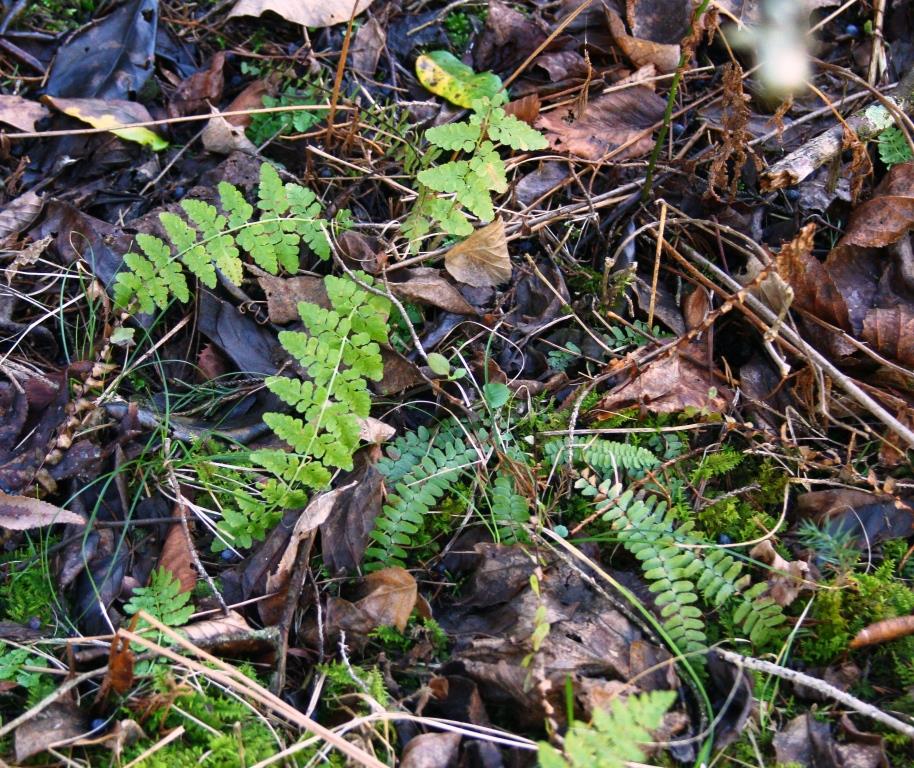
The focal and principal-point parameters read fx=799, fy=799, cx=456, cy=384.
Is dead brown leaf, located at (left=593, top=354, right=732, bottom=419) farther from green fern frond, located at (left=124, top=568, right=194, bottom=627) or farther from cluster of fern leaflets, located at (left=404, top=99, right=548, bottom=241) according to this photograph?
green fern frond, located at (left=124, top=568, right=194, bottom=627)

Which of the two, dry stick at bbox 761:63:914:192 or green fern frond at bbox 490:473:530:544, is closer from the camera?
green fern frond at bbox 490:473:530:544

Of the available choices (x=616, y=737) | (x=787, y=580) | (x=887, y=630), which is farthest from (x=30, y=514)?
(x=887, y=630)

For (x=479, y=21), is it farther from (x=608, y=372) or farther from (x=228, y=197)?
(x=608, y=372)

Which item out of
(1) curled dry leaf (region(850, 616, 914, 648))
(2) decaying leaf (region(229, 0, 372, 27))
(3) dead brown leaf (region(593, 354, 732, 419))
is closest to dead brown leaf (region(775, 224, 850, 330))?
(3) dead brown leaf (region(593, 354, 732, 419))

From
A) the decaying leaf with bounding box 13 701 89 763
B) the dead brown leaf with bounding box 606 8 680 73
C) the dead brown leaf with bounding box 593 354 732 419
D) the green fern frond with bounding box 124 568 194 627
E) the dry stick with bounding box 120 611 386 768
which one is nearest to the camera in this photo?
the dry stick with bounding box 120 611 386 768

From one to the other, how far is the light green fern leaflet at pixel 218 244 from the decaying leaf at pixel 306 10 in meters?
1.20

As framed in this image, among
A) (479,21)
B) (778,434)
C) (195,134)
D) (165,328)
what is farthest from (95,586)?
(479,21)

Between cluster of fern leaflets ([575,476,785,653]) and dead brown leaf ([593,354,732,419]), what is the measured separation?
0.42m

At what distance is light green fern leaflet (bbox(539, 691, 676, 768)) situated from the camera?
1940 millimetres

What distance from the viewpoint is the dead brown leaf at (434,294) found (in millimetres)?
3289

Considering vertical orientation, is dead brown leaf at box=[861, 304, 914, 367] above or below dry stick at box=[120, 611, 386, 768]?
above

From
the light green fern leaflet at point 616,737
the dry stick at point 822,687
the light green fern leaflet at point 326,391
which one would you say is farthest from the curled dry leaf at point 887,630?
the light green fern leaflet at point 326,391

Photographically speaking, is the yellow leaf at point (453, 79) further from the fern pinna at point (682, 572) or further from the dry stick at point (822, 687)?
the dry stick at point (822, 687)

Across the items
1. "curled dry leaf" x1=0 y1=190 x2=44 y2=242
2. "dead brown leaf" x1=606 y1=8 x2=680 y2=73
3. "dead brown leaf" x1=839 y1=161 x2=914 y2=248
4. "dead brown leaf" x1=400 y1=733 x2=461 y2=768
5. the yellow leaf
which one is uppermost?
"dead brown leaf" x1=606 y1=8 x2=680 y2=73
